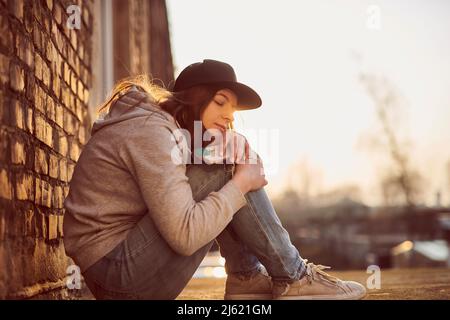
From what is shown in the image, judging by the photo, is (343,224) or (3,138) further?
(343,224)

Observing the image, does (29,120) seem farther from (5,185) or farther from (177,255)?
(177,255)

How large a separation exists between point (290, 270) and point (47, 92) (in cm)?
134

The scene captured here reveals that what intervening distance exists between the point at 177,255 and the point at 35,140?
32.3 inches

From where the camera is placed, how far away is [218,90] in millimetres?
2672

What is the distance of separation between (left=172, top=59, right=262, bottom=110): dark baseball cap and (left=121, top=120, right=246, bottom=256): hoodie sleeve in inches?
12.2

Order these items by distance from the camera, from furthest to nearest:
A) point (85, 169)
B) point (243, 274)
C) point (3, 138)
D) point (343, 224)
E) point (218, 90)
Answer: point (343, 224) → point (243, 274) → point (218, 90) → point (85, 169) → point (3, 138)

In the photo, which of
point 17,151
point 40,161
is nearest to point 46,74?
point 40,161

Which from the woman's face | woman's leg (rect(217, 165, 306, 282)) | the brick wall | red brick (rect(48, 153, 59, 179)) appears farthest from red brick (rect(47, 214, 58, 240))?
the woman's face

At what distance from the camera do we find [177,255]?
2422mm

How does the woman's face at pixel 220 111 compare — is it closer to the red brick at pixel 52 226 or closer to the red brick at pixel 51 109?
the red brick at pixel 51 109

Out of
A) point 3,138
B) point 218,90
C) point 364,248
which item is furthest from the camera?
point 364,248

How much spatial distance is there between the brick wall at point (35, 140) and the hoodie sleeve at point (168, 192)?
44 centimetres
